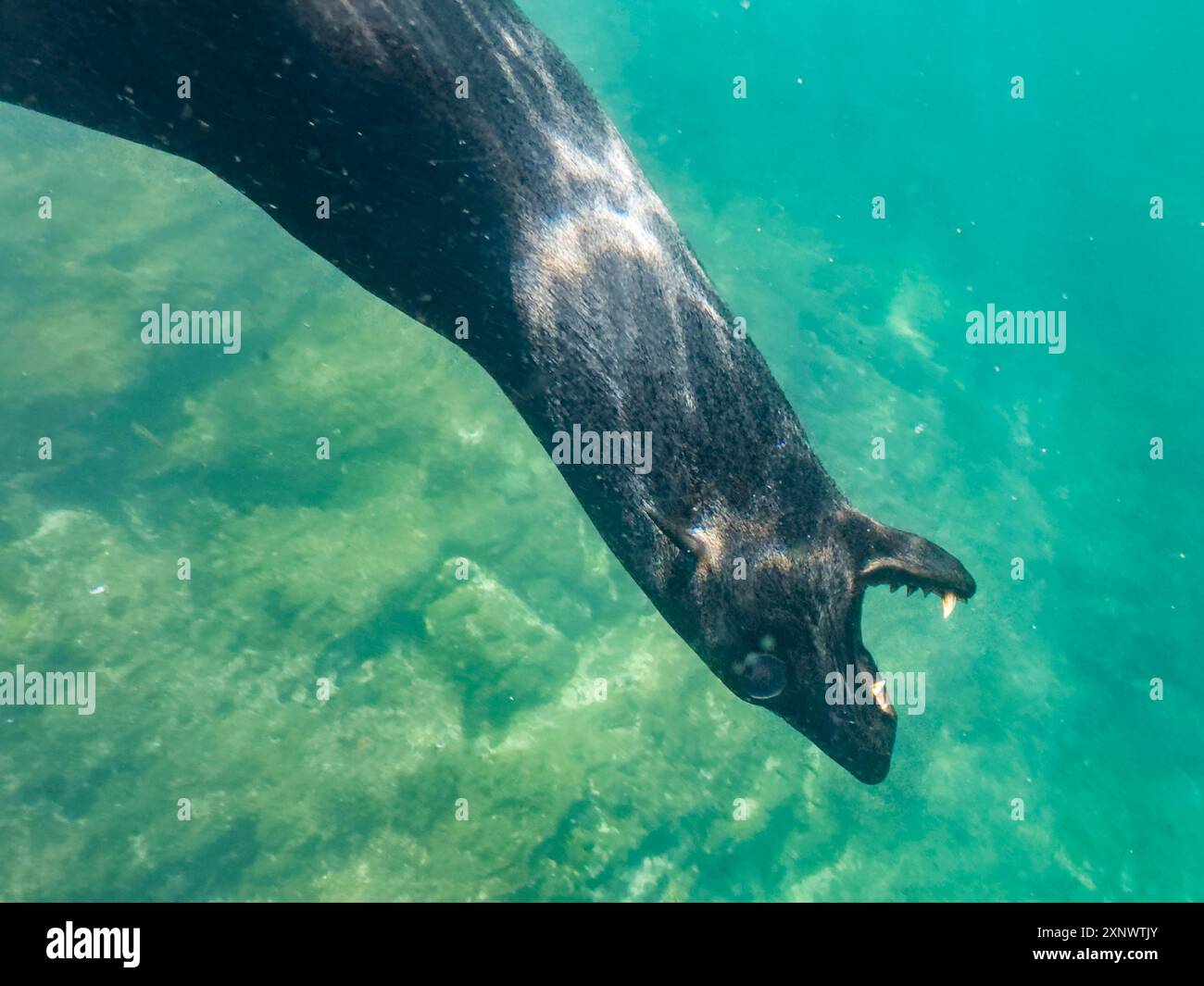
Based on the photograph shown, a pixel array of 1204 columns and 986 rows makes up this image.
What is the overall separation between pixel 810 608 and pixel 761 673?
35 cm

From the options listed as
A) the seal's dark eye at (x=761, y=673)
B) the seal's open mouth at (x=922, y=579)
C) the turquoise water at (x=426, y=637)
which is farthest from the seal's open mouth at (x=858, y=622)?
the turquoise water at (x=426, y=637)

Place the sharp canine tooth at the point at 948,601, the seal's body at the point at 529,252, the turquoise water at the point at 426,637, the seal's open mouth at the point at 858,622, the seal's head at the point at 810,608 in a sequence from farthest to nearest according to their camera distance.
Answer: the turquoise water at the point at 426,637 < the sharp canine tooth at the point at 948,601 < the seal's open mouth at the point at 858,622 < the seal's head at the point at 810,608 < the seal's body at the point at 529,252

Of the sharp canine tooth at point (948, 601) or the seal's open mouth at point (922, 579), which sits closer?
the seal's open mouth at point (922, 579)

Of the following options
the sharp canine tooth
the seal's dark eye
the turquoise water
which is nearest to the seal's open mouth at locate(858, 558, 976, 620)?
the sharp canine tooth

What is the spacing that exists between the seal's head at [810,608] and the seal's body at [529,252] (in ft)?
0.04

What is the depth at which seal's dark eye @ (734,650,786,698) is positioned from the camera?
3113mm

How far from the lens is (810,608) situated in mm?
3133

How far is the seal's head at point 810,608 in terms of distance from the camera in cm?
302

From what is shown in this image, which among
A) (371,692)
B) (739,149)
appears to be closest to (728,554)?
(371,692)

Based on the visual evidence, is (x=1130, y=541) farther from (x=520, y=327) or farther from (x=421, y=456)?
(x=520, y=327)

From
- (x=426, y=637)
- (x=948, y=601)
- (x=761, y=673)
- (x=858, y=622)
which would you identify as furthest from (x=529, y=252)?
(x=426, y=637)

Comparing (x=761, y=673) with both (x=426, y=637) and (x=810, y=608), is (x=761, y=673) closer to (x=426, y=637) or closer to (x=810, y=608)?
(x=810, y=608)

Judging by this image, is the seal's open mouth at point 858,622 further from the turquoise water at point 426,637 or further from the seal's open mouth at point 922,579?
the turquoise water at point 426,637

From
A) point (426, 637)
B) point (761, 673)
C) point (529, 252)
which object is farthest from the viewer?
point (426, 637)
